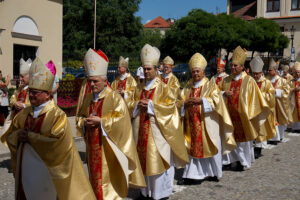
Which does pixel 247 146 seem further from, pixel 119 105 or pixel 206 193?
pixel 119 105

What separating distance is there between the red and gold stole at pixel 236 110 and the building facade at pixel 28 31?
1164 centimetres

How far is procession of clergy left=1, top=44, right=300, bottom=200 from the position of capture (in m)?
3.39

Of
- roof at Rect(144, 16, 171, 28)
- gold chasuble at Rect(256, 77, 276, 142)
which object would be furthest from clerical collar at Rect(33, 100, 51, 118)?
roof at Rect(144, 16, 171, 28)

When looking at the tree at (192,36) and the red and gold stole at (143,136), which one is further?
the tree at (192,36)

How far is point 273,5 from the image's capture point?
136 feet

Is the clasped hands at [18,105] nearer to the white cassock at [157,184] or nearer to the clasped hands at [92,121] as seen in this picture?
the white cassock at [157,184]

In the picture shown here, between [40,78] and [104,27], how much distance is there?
40414 mm

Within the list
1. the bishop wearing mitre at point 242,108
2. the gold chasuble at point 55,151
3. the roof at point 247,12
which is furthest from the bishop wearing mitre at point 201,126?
the roof at point 247,12

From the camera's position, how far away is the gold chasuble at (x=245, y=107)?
270 inches

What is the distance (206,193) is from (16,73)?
13419 millimetres

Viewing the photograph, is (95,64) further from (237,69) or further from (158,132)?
(237,69)

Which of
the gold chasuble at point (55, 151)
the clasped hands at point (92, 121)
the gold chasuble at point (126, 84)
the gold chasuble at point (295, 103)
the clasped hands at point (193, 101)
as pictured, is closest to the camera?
the gold chasuble at point (55, 151)

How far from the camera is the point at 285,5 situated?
40.3 meters

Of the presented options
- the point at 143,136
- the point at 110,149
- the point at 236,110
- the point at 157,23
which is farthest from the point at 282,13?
the point at 157,23
